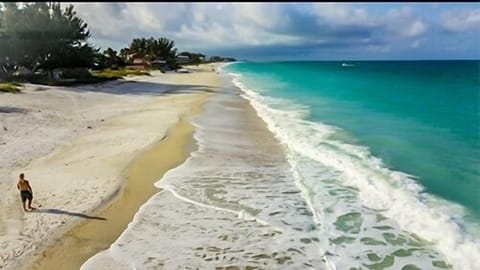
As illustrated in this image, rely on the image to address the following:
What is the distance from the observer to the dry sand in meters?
9.29

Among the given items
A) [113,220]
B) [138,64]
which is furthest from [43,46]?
[138,64]

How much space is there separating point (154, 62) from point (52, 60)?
165 feet

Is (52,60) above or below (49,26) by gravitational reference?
below

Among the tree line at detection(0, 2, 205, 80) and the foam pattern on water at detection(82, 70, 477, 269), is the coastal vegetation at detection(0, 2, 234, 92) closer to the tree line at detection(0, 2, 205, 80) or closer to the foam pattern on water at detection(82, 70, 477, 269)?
the tree line at detection(0, 2, 205, 80)

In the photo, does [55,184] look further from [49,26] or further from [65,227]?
[49,26]

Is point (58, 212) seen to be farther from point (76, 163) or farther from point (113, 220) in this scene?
point (76, 163)

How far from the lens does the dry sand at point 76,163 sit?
9289 millimetres

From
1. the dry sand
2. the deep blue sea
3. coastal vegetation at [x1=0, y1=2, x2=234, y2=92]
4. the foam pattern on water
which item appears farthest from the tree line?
the foam pattern on water

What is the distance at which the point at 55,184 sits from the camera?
12.3 metres

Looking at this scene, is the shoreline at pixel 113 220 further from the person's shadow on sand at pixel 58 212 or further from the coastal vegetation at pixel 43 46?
the coastal vegetation at pixel 43 46

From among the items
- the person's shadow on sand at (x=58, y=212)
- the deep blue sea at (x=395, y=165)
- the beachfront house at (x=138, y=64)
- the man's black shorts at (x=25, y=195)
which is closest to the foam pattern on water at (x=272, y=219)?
the deep blue sea at (x=395, y=165)

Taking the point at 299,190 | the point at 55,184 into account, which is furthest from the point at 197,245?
the point at 55,184

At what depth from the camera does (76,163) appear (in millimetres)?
14758

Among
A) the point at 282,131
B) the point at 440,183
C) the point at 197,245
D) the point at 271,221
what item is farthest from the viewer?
the point at 282,131
